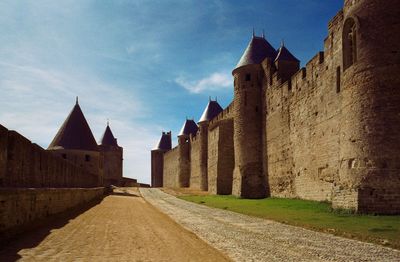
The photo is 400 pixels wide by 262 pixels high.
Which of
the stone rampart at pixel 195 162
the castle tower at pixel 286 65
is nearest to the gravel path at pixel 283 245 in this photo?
the castle tower at pixel 286 65

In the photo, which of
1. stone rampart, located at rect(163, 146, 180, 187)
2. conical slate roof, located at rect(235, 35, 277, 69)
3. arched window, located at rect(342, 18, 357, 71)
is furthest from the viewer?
stone rampart, located at rect(163, 146, 180, 187)

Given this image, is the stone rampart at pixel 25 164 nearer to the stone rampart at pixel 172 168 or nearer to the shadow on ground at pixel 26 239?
the shadow on ground at pixel 26 239

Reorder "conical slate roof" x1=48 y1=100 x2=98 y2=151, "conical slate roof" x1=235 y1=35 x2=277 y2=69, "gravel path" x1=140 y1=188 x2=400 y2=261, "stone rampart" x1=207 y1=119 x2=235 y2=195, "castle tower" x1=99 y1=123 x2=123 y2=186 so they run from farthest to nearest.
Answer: "castle tower" x1=99 y1=123 x2=123 y2=186
"conical slate roof" x1=48 y1=100 x2=98 y2=151
"stone rampart" x1=207 y1=119 x2=235 y2=195
"conical slate roof" x1=235 y1=35 x2=277 y2=69
"gravel path" x1=140 y1=188 x2=400 y2=261

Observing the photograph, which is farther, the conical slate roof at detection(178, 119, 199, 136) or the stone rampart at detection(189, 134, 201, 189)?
the conical slate roof at detection(178, 119, 199, 136)

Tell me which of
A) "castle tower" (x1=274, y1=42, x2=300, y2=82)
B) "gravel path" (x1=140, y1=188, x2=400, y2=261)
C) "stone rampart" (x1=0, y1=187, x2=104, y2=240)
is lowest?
"gravel path" (x1=140, y1=188, x2=400, y2=261)

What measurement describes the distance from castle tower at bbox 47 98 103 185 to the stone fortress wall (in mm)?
10931

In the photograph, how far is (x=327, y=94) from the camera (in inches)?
735

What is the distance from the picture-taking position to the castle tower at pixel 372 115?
42.6 ft

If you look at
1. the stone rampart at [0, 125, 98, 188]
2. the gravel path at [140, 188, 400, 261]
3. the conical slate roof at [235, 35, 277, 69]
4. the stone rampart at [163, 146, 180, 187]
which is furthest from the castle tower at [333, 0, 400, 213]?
the stone rampart at [163, 146, 180, 187]

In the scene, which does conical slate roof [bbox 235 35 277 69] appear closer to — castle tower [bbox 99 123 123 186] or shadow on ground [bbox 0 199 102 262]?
shadow on ground [bbox 0 199 102 262]

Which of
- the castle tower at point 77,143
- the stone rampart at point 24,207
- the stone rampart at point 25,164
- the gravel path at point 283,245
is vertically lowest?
the gravel path at point 283,245

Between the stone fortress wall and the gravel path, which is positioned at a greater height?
the stone fortress wall

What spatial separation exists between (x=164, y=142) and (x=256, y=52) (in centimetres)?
4765

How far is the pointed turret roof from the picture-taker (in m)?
29.3
